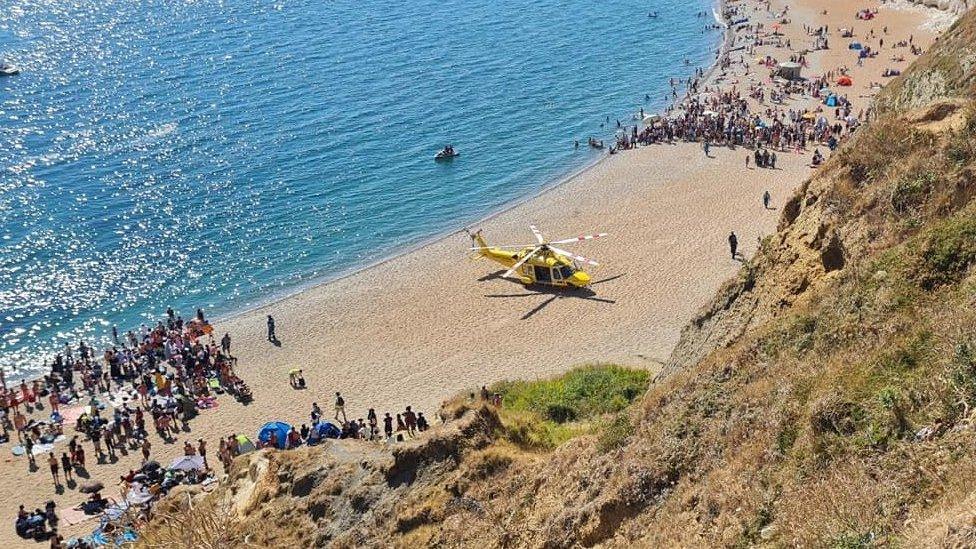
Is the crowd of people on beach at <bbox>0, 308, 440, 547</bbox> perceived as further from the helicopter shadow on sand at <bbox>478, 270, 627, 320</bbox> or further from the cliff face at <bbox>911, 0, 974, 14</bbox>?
the cliff face at <bbox>911, 0, 974, 14</bbox>

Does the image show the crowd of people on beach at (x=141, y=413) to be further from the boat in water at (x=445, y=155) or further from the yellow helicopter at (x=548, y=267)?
the boat in water at (x=445, y=155)

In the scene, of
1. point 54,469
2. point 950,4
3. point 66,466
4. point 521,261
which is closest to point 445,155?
point 521,261

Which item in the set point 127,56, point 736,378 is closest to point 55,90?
point 127,56

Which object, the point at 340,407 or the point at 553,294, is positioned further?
the point at 553,294

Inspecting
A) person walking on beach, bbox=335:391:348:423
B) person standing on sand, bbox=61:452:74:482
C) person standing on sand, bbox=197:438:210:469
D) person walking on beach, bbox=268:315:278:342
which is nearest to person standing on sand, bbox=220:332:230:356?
person walking on beach, bbox=268:315:278:342

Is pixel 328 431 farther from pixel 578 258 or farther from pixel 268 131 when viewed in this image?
pixel 268 131

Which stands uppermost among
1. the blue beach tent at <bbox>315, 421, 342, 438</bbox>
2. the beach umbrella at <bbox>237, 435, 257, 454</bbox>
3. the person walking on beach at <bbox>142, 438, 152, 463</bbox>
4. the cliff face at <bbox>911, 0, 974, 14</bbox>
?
the cliff face at <bbox>911, 0, 974, 14</bbox>
